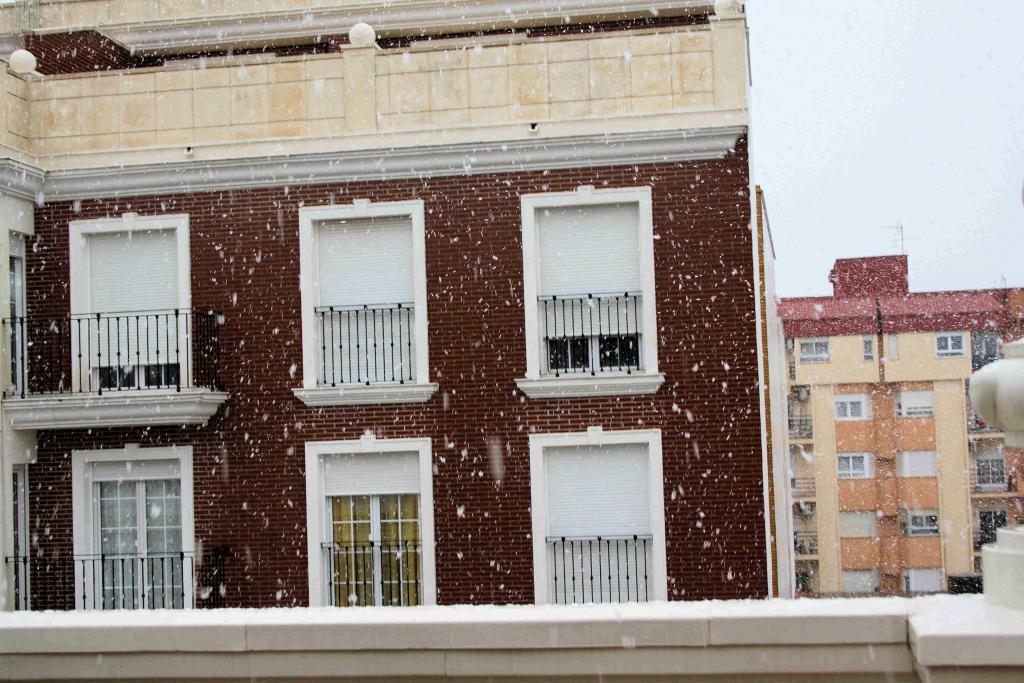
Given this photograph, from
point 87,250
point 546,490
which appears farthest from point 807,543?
point 87,250

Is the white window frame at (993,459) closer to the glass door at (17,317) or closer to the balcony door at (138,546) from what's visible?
the balcony door at (138,546)

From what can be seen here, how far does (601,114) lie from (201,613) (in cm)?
1005

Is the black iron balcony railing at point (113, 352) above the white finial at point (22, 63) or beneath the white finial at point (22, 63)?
beneath

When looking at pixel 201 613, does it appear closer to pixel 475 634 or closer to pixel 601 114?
pixel 475 634

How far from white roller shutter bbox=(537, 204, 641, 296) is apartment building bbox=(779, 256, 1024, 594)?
5361 centimetres

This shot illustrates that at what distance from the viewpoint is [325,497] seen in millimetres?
14094

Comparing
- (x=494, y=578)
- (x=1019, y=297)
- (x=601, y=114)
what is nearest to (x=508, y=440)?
(x=494, y=578)

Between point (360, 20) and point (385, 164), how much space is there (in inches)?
166

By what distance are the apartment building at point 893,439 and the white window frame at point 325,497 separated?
179 ft

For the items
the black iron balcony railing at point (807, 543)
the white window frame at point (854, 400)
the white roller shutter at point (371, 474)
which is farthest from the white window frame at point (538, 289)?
the black iron balcony railing at point (807, 543)

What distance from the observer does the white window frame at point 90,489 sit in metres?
14.2

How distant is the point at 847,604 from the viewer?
4.41m

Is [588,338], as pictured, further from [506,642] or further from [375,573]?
[506,642]

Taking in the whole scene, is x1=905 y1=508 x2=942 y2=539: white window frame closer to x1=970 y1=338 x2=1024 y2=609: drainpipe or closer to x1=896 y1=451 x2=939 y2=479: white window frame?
x1=896 y1=451 x2=939 y2=479: white window frame
